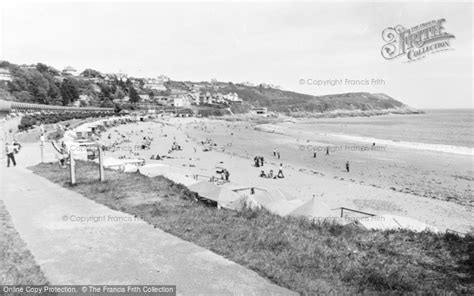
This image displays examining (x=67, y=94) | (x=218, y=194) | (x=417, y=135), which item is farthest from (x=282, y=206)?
(x=67, y=94)

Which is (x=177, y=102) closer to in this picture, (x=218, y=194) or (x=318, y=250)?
(x=218, y=194)

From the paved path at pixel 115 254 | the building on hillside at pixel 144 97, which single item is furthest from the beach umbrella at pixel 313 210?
the building on hillside at pixel 144 97

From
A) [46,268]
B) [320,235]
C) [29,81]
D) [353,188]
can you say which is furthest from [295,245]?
[29,81]

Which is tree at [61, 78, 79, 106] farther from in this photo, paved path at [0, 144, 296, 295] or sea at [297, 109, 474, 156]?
paved path at [0, 144, 296, 295]

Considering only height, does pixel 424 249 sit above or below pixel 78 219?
below

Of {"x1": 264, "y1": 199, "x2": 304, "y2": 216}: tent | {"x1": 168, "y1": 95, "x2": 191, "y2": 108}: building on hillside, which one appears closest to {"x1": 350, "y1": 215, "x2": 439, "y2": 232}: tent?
{"x1": 264, "y1": 199, "x2": 304, "y2": 216}: tent

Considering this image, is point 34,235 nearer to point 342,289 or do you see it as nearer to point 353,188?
point 342,289
